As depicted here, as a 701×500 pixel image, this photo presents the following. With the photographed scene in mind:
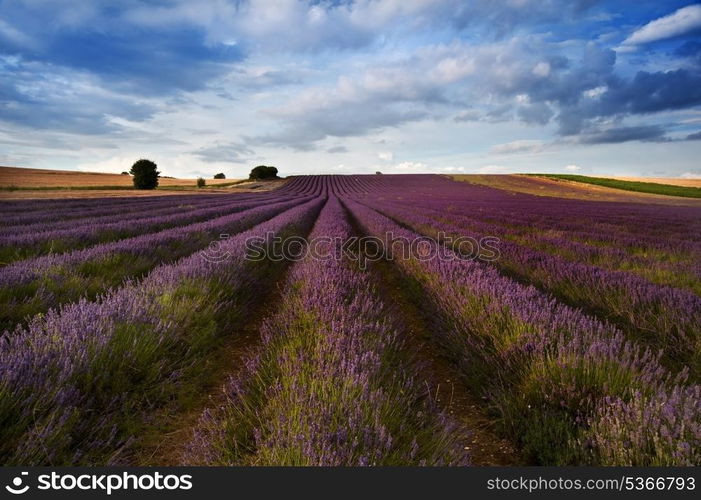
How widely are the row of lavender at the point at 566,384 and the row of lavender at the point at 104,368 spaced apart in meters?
2.05

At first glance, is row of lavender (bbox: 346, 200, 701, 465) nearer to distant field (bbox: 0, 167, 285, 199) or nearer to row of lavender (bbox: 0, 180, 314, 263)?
row of lavender (bbox: 0, 180, 314, 263)

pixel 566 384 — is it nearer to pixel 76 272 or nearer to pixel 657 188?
pixel 76 272

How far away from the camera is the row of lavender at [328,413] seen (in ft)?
4.52

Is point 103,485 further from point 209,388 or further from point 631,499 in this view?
point 631,499

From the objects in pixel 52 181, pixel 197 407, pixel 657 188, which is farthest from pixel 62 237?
pixel 657 188

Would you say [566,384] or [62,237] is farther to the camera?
[62,237]

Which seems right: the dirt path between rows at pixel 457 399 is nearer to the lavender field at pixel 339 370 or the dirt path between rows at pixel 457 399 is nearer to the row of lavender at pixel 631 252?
the lavender field at pixel 339 370

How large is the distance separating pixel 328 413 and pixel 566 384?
145 centimetres

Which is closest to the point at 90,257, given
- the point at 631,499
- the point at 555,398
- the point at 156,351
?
the point at 156,351

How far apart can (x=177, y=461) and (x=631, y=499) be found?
2046 mm

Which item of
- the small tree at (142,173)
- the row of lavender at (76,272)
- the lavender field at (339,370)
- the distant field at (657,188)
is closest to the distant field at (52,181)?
the small tree at (142,173)

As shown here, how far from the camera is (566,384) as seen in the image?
6.73 feet

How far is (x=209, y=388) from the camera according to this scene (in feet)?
8.88

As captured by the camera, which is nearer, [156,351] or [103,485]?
[103,485]
